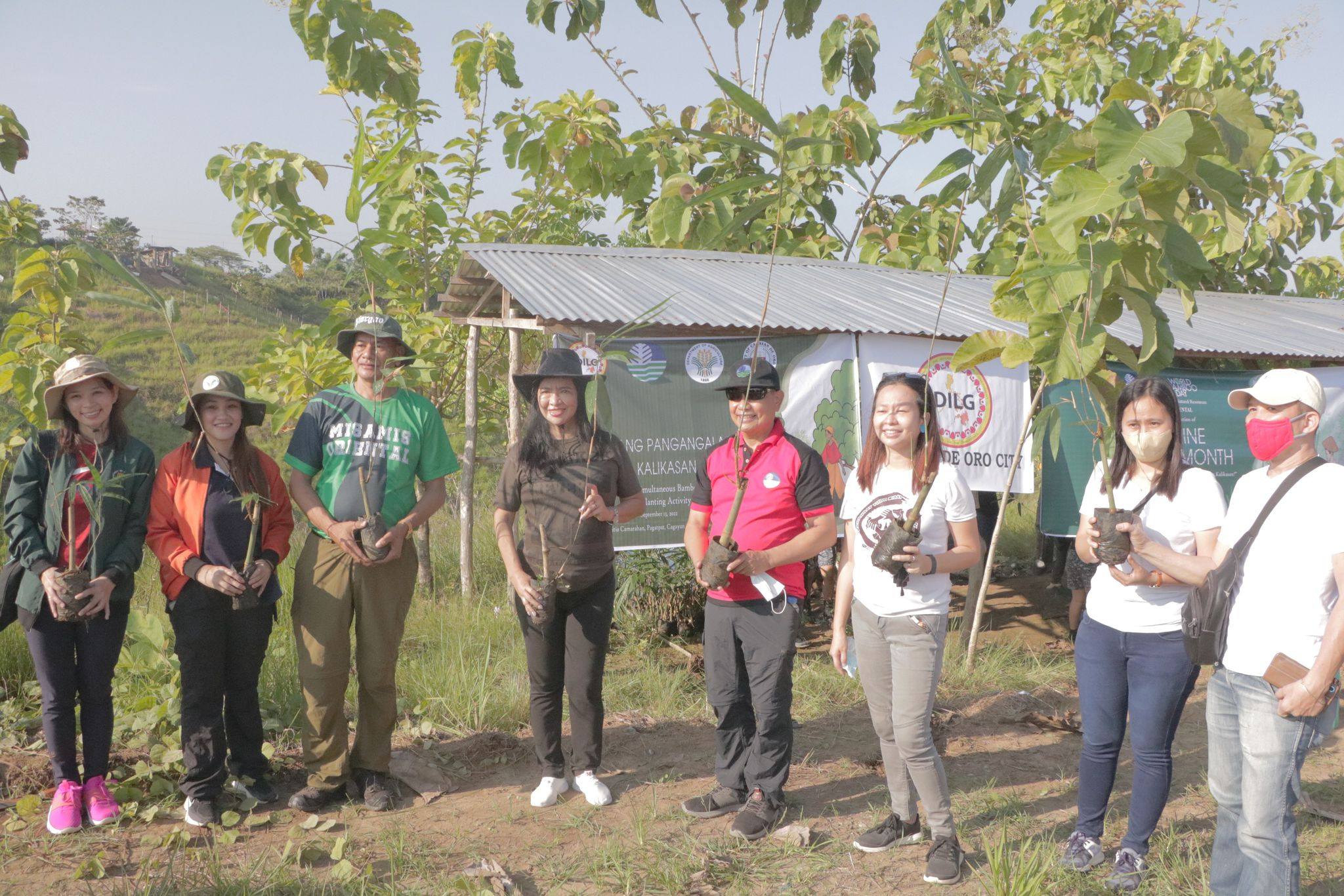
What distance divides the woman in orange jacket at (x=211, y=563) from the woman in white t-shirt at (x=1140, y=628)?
295 cm

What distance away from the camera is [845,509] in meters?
3.46

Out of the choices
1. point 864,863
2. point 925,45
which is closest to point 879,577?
point 864,863

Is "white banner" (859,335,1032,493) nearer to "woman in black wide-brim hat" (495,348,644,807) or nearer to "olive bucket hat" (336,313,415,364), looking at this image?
"woman in black wide-brim hat" (495,348,644,807)

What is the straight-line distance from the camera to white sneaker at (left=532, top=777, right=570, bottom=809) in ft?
12.8

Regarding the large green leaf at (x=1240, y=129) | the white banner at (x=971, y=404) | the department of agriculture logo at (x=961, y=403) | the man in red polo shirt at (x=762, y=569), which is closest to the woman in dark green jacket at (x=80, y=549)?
the man in red polo shirt at (x=762, y=569)

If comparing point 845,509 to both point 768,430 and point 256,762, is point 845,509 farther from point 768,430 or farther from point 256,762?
point 256,762

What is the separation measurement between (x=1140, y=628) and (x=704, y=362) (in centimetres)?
351

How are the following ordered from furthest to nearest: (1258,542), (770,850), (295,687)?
(295,687)
(770,850)
(1258,542)

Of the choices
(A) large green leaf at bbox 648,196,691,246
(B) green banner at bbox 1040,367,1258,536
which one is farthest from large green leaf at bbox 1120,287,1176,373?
(B) green banner at bbox 1040,367,1258,536

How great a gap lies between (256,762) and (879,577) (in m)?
2.59

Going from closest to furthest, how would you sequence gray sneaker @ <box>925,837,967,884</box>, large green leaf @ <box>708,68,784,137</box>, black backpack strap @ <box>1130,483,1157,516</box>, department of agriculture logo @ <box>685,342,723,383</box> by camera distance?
large green leaf @ <box>708,68,784,137</box> < black backpack strap @ <box>1130,483,1157,516</box> < gray sneaker @ <box>925,837,967,884</box> < department of agriculture logo @ <box>685,342,723,383</box>

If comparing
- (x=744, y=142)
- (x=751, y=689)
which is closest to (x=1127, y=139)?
(x=744, y=142)

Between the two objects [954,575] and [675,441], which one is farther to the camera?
[954,575]

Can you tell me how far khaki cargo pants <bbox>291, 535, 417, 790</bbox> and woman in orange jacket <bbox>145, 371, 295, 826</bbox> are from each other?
6.8 inches
